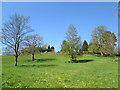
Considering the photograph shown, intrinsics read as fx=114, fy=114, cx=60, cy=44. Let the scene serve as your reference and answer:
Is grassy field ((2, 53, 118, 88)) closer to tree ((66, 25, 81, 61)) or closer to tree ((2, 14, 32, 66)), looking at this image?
tree ((2, 14, 32, 66))

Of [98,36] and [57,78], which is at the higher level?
[98,36]

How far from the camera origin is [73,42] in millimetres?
34344

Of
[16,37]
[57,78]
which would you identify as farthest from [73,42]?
[57,78]

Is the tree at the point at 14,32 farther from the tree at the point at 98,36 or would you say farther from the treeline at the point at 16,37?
the tree at the point at 98,36

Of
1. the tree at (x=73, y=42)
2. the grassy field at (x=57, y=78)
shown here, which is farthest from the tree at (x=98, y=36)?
the grassy field at (x=57, y=78)

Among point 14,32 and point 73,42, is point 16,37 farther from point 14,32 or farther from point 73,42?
point 73,42

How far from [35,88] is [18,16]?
61.8 feet

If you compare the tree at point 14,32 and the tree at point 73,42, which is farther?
the tree at point 73,42

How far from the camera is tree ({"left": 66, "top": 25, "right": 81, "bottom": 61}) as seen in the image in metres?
33.7

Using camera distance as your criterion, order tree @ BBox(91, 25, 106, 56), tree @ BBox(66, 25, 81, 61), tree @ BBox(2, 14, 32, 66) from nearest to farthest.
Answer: tree @ BBox(2, 14, 32, 66), tree @ BBox(66, 25, 81, 61), tree @ BBox(91, 25, 106, 56)

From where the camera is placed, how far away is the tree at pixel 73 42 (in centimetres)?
3370

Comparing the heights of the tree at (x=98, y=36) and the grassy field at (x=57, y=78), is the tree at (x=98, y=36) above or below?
above

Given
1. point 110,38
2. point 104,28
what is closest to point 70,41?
point 110,38

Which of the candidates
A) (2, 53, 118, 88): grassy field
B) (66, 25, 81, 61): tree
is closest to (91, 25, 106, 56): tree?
(66, 25, 81, 61): tree
